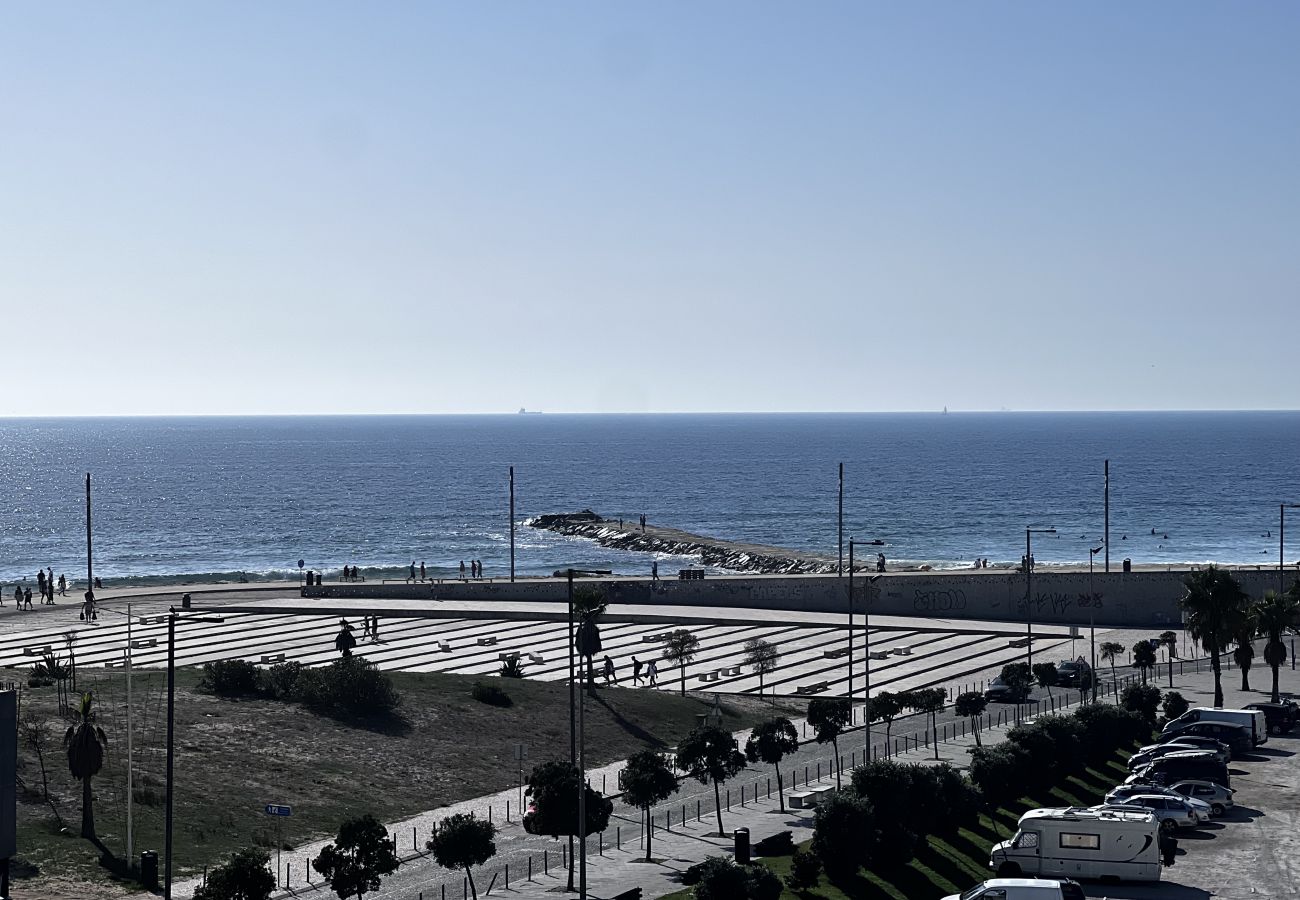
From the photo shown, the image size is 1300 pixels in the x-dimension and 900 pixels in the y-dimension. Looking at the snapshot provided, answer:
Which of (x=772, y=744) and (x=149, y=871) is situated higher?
(x=772, y=744)

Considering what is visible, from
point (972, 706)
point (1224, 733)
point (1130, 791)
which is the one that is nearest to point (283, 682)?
point (972, 706)

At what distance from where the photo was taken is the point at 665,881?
118 feet

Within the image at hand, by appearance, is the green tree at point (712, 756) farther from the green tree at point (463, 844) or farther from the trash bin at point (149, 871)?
the trash bin at point (149, 871)

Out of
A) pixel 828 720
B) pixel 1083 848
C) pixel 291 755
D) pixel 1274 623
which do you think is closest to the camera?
pixel 1083 848

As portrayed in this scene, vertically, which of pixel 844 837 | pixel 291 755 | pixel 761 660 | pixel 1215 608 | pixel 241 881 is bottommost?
pixel 291 755

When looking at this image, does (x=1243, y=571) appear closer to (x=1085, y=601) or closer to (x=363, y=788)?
(x=1085, y=601)

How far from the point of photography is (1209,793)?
45.4m

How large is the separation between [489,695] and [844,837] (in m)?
22.2

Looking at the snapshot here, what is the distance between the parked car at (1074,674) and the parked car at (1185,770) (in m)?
14.6

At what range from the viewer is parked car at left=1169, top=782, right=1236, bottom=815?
148 ft

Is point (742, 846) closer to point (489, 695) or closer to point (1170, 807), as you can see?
point (1170, 807)

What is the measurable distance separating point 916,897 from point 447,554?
383 ft

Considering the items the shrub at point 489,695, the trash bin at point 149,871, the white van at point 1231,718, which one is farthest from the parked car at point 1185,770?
the trash bin at point 149,871

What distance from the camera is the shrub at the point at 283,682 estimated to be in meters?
52.2
